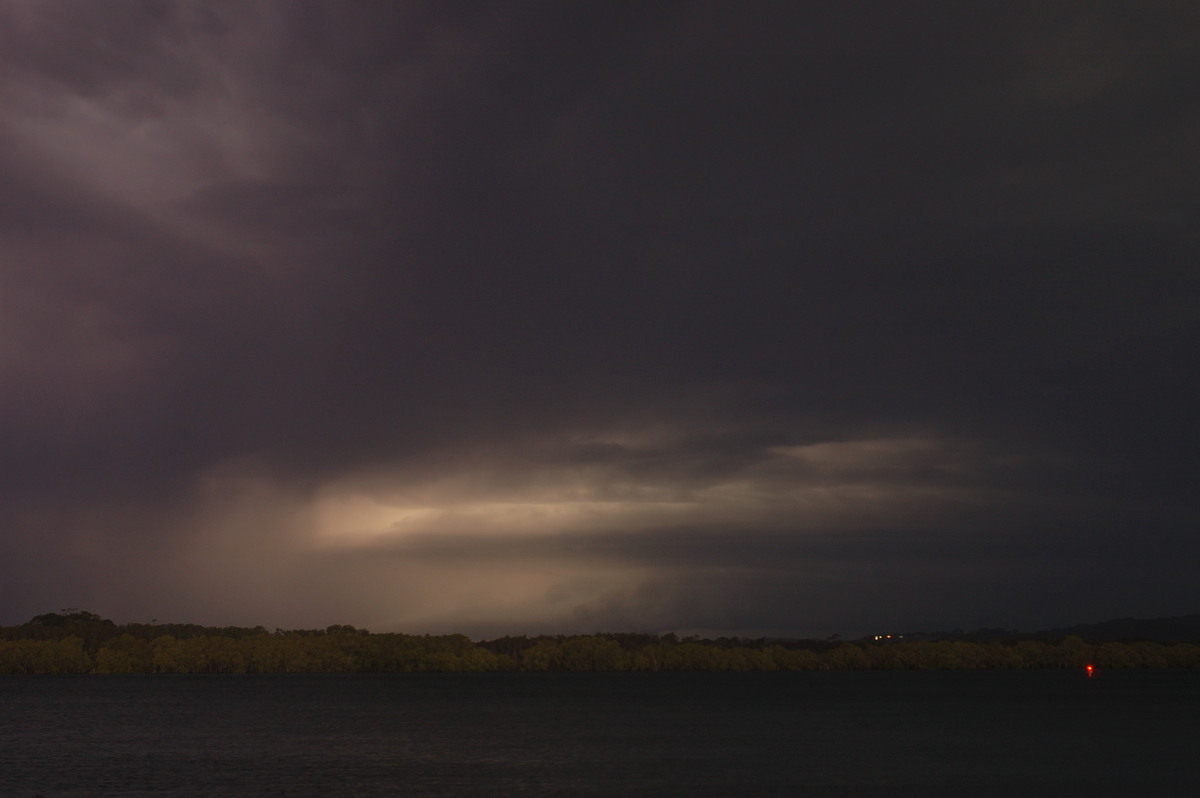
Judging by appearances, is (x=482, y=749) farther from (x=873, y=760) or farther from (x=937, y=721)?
(x=937, y=721)

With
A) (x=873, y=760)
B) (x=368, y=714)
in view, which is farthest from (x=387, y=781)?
(x=368, y=714)

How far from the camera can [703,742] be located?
373 ft

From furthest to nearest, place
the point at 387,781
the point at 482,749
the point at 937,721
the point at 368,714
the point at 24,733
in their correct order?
the point at 368,714 → the point at 937,721 → the point at 24,733 → the point at 482,749 → the point at 387,781

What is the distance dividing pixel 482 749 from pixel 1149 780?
55372 mm

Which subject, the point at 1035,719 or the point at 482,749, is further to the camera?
the point at 1035,719

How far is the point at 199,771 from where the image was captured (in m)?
82.8

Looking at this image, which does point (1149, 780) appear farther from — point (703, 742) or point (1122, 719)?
point (1122, 719)

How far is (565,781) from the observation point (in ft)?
248

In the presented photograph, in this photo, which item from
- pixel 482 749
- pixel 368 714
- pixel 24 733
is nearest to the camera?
pixel 482 749

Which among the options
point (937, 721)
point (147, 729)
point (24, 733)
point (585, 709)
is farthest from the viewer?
point (585, 709)

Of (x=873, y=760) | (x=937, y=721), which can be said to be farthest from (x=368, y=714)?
(x=873, y=760)

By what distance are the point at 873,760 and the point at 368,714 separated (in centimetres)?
9225

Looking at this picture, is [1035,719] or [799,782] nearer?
[799,782]

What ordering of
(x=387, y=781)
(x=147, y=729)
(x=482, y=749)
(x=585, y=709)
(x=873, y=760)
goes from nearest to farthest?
(x=387, y=781)
(x=873, y=760)
(x=482, y=749)
(x=147, y=729)
(x=585, y=709)
